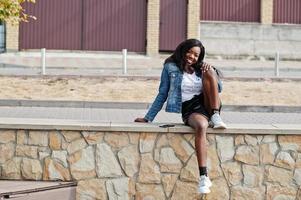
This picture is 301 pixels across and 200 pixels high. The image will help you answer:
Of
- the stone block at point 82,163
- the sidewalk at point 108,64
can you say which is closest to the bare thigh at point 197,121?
the stone block at point 82,163

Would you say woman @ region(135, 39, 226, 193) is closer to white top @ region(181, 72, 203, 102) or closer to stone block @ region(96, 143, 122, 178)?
white top @ region(181, 72, 203, 102)

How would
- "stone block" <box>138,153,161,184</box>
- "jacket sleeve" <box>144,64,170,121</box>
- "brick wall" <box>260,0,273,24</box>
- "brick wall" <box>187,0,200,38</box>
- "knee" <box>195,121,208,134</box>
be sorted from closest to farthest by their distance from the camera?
"knee" <box>195,121,208,134</box> → "stone block" <box>138,153,161,184</box> → "jacket sleeve" <box>144,64,170,121</box> → "brick wall" <box>187,0,200,38</box> → "brick wall" <box>260,0,273,24</box>

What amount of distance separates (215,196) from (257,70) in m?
17.4

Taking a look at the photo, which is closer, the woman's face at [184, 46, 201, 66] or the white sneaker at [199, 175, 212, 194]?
the white sneaker at [199, 175, 212, 194]

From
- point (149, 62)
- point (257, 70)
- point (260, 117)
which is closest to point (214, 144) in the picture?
point (260, 117)

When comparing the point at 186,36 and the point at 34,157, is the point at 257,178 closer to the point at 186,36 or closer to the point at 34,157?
the point at 34,157

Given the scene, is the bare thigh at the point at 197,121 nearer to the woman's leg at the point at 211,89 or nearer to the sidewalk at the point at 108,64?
the woman's leg at the point at 211,89

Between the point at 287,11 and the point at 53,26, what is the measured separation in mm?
11045

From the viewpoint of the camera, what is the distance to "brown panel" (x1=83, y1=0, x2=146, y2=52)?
27.2 metres

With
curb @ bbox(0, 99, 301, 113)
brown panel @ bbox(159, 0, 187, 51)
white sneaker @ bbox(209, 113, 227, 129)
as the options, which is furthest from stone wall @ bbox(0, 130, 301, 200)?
brown panel @ bbox(159, 0, 187, 51)

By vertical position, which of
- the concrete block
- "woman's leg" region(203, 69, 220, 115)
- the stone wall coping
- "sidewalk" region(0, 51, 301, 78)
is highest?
the concrete block

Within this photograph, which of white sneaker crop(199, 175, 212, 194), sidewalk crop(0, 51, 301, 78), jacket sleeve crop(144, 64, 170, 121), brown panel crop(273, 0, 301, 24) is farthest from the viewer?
brown panel crop(273, 0, 301, 24)

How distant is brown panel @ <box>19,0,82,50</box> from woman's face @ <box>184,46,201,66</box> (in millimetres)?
21192

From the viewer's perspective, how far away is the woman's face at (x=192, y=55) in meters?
6.31
